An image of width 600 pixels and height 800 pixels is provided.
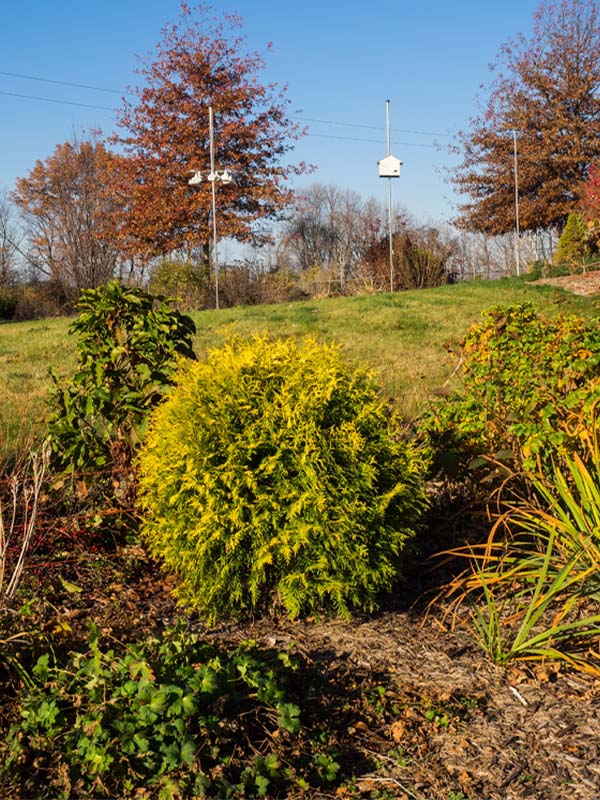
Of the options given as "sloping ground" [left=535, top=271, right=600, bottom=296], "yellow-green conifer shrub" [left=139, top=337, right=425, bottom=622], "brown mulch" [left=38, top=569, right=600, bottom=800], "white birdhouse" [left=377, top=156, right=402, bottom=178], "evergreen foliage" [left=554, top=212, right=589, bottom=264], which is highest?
"white birdhouse" [left=377, top=156, right=402, bottom=178]

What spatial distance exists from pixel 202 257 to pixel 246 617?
27200mm

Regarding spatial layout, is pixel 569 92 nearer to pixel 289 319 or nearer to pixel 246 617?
pixel 289 319

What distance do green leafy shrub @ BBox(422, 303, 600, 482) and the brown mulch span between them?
1.07m

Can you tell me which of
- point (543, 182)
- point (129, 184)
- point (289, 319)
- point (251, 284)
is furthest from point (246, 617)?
point (543, 182)

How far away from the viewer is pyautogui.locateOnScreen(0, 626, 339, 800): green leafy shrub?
84.7 inches

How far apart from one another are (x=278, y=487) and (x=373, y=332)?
29.3 feet

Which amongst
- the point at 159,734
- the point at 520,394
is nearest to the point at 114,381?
the point at 520,394

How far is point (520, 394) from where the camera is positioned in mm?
4238

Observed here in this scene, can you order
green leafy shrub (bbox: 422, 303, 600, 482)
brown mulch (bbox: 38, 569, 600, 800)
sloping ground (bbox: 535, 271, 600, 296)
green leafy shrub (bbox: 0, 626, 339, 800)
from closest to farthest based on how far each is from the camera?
1. green leafy shrub (bbox: 0, 626, 339, 800)
2. brown mulch (bbox: 38, 569, 600, 800)
3. green leafy shrub (bbox: 422, 303, 600, 482)
4. sloping ground (bbox: 535, 271, 600, 296)

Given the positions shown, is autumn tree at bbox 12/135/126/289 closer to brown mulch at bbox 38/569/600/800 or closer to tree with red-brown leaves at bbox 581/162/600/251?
tree with red-brown leaves at bbox 581/162/600/251

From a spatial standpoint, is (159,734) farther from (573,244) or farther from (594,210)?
(573,244)

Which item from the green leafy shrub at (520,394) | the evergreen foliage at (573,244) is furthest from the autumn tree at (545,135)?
the green leafy shrub at (520,394)

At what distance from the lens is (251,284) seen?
66.4 ft

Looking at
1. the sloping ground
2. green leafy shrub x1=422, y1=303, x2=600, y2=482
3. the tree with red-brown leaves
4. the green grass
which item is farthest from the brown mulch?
the tree with red-brown leaves
